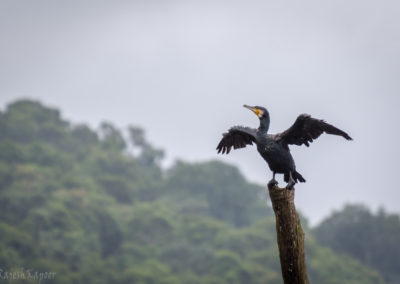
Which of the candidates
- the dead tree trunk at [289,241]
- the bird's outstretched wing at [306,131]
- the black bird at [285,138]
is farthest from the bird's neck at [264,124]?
the dead tree trunk at [289,241]

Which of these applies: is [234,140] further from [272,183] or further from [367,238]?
[367,238]

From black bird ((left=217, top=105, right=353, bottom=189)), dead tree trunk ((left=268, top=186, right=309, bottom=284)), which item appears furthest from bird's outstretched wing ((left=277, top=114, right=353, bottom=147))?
dead tree trunk ((left=268, top=186, right=309, bottom=284))

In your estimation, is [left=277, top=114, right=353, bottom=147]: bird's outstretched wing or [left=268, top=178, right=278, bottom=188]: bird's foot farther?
[left=277, top=114, right=353, bottom=147]: bird's outstretched wing

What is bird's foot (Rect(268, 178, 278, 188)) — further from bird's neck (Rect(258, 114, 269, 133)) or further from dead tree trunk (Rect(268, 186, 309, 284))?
bird's neck (Rect(258, 114, 269, 133))

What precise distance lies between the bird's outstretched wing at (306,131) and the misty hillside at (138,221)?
46.1 meters

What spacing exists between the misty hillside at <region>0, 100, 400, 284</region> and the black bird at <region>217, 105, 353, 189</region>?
45820 mm

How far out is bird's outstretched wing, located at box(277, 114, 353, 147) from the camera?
10.7 metres

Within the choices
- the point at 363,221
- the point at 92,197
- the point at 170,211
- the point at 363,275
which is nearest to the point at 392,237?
the point at 363,221

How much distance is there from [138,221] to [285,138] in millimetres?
67468

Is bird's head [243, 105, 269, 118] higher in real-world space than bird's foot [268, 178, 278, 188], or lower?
higher

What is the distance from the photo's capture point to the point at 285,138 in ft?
36.0

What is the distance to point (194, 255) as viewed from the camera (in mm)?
69625

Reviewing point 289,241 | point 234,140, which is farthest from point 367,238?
point 289,241

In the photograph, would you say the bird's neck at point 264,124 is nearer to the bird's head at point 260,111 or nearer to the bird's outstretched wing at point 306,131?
the bird's head at point 260,111
